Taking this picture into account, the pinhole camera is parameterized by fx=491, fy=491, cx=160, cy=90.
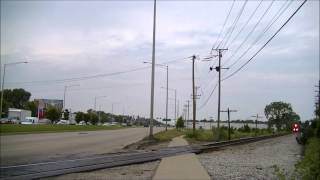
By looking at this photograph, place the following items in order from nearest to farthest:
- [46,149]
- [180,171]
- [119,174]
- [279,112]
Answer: [119,174] → [180,171] → [46,149] → [279,112]

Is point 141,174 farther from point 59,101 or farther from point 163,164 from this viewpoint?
point 59,101

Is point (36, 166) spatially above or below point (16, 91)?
below

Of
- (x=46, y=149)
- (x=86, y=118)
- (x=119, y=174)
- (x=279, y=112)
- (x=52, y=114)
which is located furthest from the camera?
(x=279, y=112)

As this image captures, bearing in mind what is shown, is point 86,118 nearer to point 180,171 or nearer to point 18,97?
point 18,97

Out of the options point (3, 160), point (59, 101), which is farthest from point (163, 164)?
point (59, 101)

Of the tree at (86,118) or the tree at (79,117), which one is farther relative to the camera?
the tree at (86,118)

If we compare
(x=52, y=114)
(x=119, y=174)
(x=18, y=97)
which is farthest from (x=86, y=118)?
(x=119, y=174)

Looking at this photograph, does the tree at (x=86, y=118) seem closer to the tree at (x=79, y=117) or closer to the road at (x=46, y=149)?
the tree at (x=79, y=117)

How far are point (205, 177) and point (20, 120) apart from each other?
10336 centimetres

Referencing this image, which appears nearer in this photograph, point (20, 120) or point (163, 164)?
point (163, 164)

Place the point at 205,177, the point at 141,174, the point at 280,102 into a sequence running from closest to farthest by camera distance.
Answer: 1. the point at 205,177
2. the point at 141,174
3. the point at 280,102

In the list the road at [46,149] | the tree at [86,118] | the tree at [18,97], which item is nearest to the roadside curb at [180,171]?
the road at [46,149]

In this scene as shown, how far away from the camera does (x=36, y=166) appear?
19.5 meters

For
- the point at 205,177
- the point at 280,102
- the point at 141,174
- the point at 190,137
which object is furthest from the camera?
the point at 280,102
